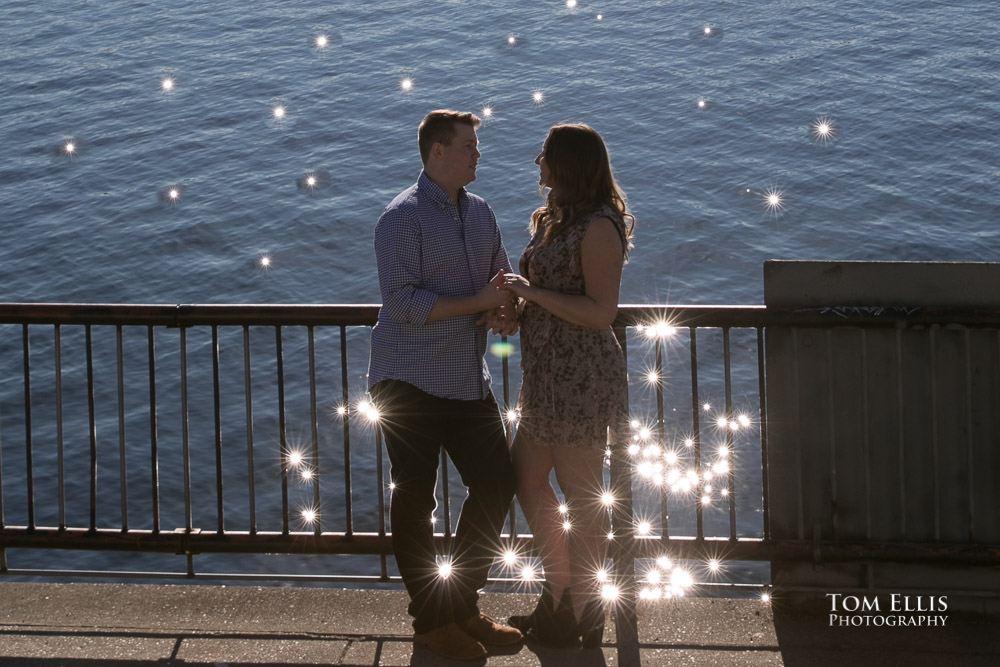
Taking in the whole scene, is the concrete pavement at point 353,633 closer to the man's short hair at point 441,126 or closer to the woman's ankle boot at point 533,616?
the woman's ankle boot at point 533,616

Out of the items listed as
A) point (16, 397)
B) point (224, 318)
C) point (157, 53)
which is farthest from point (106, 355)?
point (157, 53)

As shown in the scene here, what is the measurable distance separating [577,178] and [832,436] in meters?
1.67

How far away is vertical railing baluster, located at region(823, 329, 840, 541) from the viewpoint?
5535mm

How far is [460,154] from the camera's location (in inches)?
193

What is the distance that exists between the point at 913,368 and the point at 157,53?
4745 cm

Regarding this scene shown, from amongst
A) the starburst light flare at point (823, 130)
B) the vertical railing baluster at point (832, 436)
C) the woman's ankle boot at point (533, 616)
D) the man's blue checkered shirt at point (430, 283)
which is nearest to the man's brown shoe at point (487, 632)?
the woman's ankle boot at point (533, 616)

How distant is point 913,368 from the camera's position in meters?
5.52

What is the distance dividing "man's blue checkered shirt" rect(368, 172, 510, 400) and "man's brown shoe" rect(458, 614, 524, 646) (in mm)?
923

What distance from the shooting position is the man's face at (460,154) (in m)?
4.88

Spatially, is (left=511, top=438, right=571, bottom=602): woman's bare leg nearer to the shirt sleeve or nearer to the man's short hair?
the shirt sleeve

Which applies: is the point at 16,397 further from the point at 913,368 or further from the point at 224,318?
the point at 913,368

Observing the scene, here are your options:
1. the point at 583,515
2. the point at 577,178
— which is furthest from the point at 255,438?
the point at 577,178

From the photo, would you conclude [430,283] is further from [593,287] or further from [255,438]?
[255,438]

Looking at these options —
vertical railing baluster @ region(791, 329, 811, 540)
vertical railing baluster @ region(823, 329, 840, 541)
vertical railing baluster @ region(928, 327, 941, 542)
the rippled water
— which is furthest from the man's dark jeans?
the rippled water
